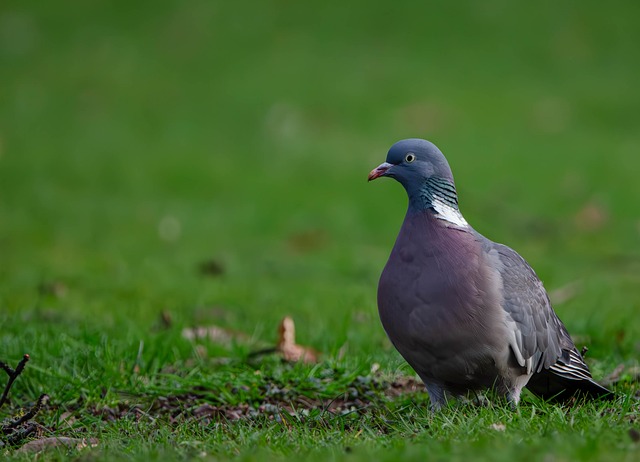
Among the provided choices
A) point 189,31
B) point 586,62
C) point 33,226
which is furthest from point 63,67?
point 586,62

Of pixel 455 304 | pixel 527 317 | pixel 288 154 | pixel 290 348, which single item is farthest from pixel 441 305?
pixel 288 154

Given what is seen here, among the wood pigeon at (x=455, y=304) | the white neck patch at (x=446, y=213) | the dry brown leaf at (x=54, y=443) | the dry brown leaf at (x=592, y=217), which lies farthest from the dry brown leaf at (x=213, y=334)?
the dry brown leaf at (x=592, y=217)

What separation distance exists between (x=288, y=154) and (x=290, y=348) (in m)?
5.83

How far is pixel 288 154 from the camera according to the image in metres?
11.3

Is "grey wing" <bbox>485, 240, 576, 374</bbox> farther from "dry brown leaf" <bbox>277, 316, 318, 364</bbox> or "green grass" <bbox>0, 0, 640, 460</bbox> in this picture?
"dry brown leaf" <bbox>277, 316, 318, 364</bbox>

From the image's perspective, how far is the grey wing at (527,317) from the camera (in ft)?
14.6

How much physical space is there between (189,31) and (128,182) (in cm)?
360

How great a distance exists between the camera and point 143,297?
7.50 meters

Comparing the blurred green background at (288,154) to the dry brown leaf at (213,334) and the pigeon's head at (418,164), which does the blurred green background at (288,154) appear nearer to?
the dry brown leaf at (213,334)

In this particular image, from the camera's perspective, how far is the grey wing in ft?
14.6

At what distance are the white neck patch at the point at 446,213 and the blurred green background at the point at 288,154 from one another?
1.33 meters

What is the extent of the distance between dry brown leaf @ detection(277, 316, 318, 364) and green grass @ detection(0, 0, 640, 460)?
13cm

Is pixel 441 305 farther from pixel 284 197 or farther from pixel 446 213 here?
pixel 284 197

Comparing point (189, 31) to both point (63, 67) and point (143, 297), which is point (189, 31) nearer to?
point (63, 67)
